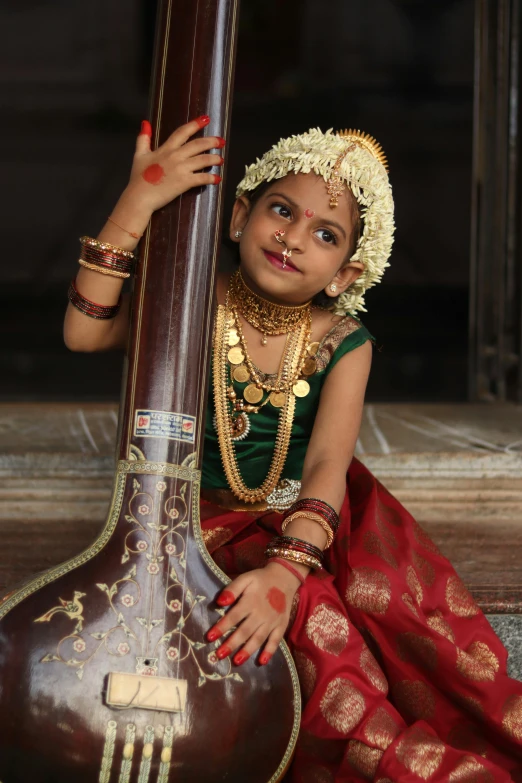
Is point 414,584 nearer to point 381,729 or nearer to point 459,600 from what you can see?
point 459,600

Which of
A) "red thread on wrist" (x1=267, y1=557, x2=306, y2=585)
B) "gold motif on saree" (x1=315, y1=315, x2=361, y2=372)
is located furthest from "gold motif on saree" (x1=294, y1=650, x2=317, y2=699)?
"gold motif on saree" (x1=315, y1=315, x2=361, y2=372)

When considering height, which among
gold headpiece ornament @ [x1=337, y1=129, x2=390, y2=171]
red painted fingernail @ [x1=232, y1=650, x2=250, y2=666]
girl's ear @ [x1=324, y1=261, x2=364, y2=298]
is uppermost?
gold headpiece ornament @ [x1=337, y1=129, x2=390, y2=171]

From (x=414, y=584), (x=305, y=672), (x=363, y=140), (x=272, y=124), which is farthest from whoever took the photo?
(x=272, y=124)

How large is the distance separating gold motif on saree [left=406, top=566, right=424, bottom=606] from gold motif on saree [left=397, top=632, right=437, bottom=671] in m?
0.09

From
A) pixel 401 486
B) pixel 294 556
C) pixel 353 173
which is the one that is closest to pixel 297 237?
pixel 353 173

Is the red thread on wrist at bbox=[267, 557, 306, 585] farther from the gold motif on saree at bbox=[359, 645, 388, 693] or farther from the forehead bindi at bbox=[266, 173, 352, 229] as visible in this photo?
the forehead bindi at bbox=[266, 173, 352, 229]

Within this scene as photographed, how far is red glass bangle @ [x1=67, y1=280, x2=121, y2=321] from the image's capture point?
1588 mm

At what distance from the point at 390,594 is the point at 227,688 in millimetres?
395

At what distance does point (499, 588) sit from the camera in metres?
1.92

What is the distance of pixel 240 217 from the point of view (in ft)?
6.18

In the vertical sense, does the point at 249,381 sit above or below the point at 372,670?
above

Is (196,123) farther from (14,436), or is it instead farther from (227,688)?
(14,436)

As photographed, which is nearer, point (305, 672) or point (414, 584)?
point (305, 672)

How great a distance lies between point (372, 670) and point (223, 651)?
33cm
